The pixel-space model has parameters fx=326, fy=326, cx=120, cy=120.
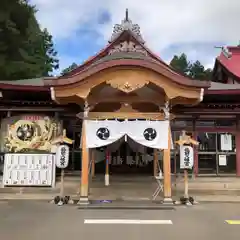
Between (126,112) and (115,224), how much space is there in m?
3.85

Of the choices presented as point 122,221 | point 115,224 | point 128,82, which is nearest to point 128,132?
point 128,82

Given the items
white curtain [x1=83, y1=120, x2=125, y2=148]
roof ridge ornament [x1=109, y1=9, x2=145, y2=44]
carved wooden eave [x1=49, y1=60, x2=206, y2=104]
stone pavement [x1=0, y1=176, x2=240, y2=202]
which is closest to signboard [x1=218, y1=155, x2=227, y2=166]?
stone pavement [x1=0, y1=176, x2=240, y2=202]

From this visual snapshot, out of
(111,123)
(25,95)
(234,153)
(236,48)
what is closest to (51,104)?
(25,95)

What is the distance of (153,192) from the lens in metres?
10.9

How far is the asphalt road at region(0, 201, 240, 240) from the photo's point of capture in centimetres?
605

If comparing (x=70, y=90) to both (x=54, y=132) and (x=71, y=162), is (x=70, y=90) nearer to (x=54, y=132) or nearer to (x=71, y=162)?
(x=54, y=132)

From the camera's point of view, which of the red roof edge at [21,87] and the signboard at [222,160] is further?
the signboard at [222,160]

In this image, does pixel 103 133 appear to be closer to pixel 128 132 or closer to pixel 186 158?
pixel 128 132

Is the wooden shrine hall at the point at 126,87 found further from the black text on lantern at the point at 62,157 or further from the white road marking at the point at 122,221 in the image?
the white road marking at the point at 122,221

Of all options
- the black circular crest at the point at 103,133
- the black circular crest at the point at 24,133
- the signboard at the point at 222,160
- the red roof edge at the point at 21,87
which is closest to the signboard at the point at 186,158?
the black circular crest at the point at 103,133

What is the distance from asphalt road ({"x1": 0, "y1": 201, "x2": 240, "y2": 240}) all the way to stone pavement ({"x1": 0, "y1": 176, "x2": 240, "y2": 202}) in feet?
3.94

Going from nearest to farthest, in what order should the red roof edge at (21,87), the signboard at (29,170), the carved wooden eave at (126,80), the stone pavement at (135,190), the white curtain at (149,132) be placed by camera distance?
the carved wooden eave at (126,80) < the white curtain at (149,132) < the stone pavement at (135,190) < the red roof edge at (21,87) < the signboard at (29,170)

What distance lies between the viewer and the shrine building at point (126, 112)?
9.34 m

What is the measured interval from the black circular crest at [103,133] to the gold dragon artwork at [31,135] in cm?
278
